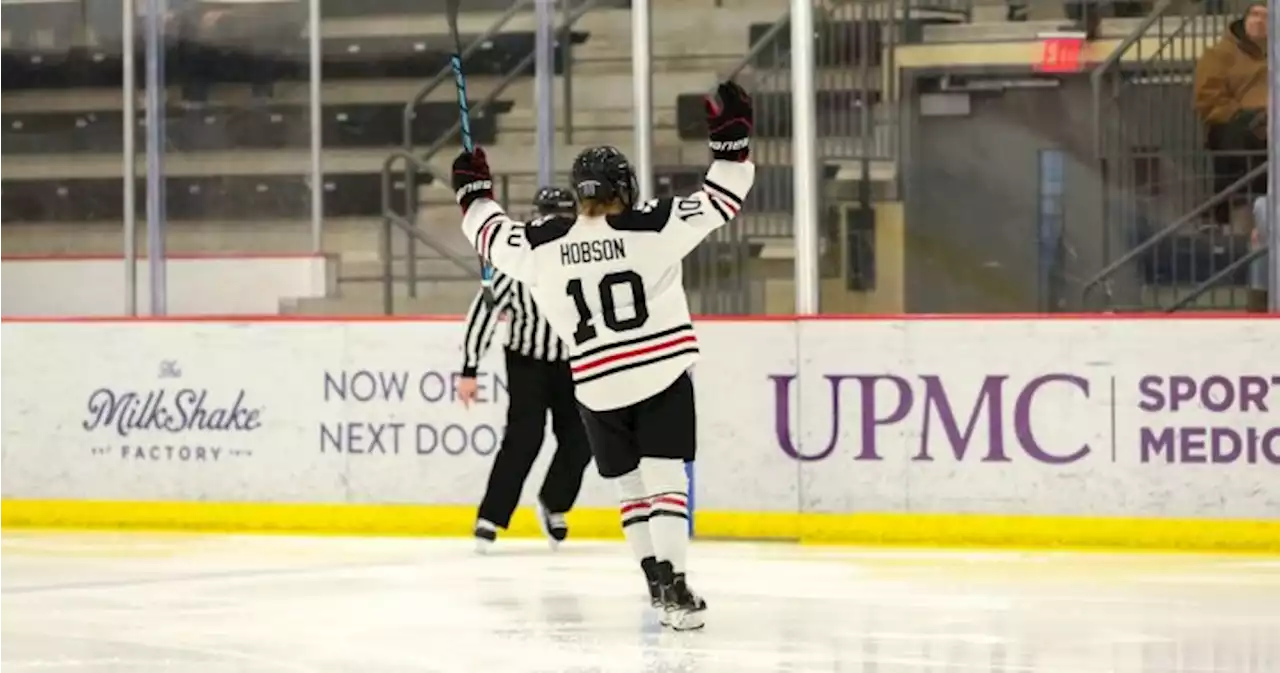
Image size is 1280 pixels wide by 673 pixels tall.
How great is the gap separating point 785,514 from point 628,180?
2.76 m

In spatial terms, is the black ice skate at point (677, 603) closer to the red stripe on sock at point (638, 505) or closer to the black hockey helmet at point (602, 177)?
the red stripe on sock at point (638, 505)

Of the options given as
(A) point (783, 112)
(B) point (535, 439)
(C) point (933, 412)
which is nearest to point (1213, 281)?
(C) point (933, 412)

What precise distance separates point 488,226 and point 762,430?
2.50 m

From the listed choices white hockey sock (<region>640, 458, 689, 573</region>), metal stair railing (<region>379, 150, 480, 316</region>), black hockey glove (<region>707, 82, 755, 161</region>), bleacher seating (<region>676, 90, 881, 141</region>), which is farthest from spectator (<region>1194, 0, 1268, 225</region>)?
white hockey sock (<region>640, 458, 689, 573</region>)

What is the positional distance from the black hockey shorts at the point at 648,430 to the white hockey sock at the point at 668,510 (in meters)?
0.03

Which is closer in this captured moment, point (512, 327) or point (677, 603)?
point (677, 603)

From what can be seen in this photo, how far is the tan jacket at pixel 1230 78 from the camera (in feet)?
28.1

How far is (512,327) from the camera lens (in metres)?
8.10

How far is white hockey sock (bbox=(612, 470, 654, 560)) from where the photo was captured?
612 centimetres

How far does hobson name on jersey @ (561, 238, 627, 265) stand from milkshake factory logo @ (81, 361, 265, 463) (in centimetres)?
351

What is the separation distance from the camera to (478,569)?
7.67 m

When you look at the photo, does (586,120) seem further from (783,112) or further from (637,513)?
(637,513)

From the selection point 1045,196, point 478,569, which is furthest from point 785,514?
point 1045,196

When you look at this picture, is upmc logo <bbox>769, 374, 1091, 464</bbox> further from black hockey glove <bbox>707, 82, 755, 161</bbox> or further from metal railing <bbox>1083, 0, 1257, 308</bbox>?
black hockey glove <bbox>707, 82, 755, 161</bbox>
